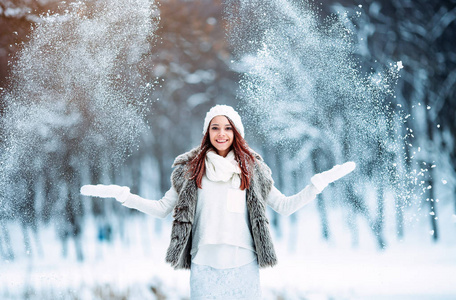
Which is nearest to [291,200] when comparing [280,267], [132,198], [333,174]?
[333,174]

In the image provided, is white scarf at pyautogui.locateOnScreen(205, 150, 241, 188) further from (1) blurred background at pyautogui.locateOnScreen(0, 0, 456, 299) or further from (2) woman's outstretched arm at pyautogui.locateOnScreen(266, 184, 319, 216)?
(1) blurred background at pyautogui.locateOnScreen(0, 0, 456, 299)

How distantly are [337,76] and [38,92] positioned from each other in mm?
2201

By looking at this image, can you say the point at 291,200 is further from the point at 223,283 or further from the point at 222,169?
the point at 223,283

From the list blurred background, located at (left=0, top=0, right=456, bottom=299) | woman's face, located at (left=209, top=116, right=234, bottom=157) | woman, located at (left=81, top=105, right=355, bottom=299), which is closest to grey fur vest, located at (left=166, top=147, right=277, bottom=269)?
woman, located at (left=81, top=105, right=355, bottom=299)

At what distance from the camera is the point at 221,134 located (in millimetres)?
1708

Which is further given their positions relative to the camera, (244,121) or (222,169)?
(244,121)

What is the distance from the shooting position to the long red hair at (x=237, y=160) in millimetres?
1673

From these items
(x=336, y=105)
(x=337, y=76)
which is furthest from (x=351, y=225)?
(x=337, y=76)

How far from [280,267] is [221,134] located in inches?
68.7

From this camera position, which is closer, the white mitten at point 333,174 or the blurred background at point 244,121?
the white mitten at point 333,174

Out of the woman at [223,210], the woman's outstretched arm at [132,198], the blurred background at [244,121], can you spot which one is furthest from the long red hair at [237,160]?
the blurred background at [244,121]

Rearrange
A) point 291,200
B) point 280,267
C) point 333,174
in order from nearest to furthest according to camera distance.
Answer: point 333,174 → point 291,200 → point 280,267

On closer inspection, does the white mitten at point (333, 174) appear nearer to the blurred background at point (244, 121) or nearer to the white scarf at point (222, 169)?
the white scarf at point (222, 169)

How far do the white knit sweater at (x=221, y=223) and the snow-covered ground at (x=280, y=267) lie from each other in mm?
1584
